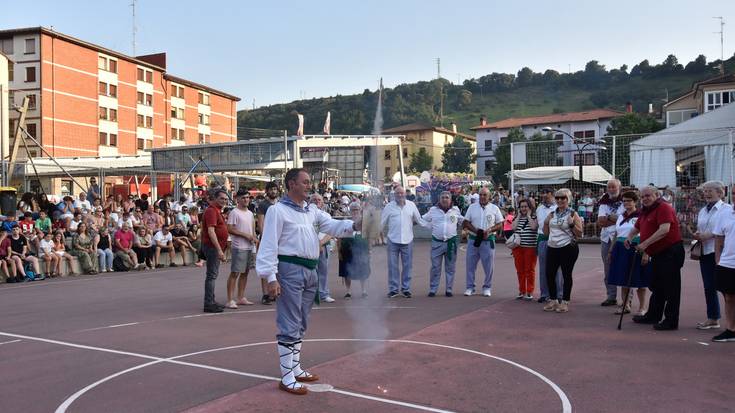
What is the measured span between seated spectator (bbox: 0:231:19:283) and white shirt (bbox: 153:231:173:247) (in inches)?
168

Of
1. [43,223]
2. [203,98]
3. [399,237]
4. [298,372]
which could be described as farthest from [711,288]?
[203,98]

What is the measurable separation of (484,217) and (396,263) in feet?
6.51

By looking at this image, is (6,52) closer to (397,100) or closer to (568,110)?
(397,100)

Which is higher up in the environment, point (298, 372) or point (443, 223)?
point (443, 223)

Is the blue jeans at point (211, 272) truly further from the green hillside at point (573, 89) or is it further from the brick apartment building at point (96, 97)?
the green hillside at point (573, 89)

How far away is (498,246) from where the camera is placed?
25.4m

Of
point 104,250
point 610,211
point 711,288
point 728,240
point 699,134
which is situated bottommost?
point 104,250

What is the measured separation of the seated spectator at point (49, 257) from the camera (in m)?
17.2

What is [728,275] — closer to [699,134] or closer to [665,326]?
[665,326]

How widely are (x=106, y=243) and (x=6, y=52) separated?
1864 inches

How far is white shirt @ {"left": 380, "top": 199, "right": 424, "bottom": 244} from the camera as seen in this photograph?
485 inches

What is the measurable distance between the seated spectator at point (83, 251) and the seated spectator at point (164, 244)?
6.56 ft

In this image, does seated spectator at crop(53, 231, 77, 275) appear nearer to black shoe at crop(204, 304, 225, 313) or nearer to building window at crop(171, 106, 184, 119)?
black shoe at crop(204, 304, 225, 313)

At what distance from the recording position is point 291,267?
247 inches
